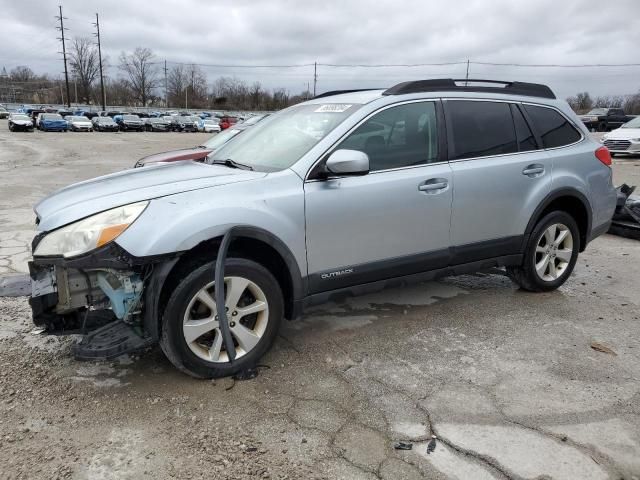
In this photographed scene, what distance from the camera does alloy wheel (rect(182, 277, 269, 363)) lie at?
2.93 m

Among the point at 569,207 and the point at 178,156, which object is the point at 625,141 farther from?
the point at 178,156

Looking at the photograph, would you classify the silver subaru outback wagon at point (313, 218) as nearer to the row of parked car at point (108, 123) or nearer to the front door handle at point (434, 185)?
the front door handle at point (434, 185)

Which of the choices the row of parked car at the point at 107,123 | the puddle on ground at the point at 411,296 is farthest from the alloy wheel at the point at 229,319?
the row of parked car at the point at 107,123

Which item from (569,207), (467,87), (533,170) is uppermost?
(467,87)

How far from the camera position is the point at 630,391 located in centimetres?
311

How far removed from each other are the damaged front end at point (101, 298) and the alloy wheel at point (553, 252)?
3.28 m

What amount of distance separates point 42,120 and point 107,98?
64.1 m

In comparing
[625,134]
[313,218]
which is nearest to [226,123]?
[625,134]

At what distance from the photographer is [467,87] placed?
4.16 meters

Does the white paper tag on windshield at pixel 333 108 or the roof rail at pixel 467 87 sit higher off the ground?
the roof rail at pixel 467 87

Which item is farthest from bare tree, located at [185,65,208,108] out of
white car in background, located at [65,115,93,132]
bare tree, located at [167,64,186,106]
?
white car in background, located at [65,115,93,132]

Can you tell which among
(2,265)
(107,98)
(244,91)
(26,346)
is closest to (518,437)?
(26,346)

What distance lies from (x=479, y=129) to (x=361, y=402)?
241 cm

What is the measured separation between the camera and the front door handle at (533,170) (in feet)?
13.8
